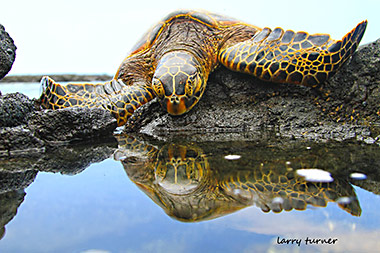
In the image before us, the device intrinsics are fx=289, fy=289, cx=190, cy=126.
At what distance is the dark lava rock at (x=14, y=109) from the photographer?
8.91 ft

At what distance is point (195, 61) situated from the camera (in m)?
3.53

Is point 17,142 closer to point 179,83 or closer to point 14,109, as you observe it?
point 14,109

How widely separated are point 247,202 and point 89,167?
1.23 m

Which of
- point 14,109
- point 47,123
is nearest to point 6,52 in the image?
point 14,109

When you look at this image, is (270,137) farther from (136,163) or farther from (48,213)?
(48,213)

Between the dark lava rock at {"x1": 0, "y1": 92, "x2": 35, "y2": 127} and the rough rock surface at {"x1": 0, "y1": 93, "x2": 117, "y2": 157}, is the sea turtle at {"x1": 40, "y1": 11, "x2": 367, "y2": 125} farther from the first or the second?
the dark lava rock at {"x1": 0, "y1": 92, "x2": 35, "y2": 127}

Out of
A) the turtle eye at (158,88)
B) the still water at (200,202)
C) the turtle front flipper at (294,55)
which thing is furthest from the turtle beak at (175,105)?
the still water at (200,202)

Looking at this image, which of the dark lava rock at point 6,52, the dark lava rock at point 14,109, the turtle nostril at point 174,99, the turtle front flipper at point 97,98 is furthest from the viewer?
the turtle front flipper at point 97,98

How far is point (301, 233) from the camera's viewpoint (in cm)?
100

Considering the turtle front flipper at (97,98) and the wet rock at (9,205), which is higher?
the wet rock at (9,205)

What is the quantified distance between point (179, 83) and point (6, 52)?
5.96 feet

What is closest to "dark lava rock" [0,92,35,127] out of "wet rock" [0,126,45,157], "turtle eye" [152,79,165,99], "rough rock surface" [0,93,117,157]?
"rough rock surface" [0,93,117,157]

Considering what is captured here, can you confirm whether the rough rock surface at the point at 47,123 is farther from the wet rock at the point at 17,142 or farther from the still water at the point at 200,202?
the still water at the point at 200,202

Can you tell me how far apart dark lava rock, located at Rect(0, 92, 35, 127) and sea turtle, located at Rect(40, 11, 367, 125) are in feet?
2.48
